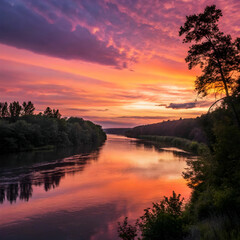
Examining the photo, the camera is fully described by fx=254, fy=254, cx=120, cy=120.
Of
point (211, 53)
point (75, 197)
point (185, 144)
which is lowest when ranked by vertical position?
point (75, 197)

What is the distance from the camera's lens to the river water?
19.1 metres

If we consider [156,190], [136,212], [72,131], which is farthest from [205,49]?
[72,131]

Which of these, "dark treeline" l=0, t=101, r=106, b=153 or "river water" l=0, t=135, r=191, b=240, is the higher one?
"dark treeline" l=0, t=101, r=106, b=153

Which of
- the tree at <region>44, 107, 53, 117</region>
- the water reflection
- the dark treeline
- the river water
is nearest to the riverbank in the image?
the river water

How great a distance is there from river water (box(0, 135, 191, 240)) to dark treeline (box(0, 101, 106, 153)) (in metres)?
23.1

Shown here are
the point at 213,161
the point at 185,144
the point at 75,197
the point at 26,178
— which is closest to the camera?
the point at 213,161

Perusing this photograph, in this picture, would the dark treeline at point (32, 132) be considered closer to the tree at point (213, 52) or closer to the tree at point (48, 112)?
the tree at point (48, 112)

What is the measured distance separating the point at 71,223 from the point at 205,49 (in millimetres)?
16694

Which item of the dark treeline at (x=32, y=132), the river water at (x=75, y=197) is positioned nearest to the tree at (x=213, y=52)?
the river water at (x=75, y=197)

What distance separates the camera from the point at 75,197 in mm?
28078

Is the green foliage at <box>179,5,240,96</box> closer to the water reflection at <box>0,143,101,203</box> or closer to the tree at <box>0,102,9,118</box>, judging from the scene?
the water reflection at <box>0,143,101,203</box>

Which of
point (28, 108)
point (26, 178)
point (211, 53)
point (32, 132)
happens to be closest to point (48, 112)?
point (28, 108)

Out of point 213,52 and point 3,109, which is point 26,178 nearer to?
point 213,52

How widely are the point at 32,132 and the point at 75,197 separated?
182 ft
